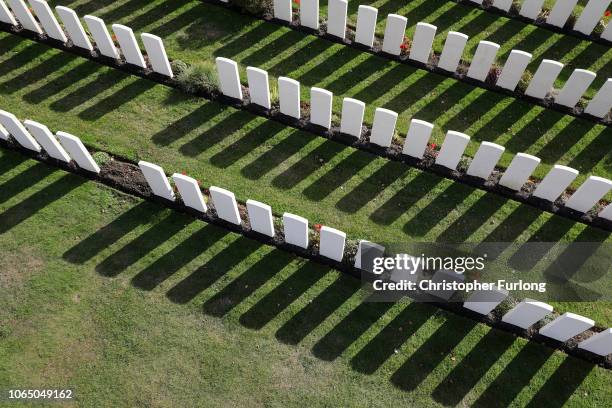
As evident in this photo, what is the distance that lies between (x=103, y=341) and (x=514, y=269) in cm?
613

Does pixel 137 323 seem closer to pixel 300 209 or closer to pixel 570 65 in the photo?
pixel 300 209

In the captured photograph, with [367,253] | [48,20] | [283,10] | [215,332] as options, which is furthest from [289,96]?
[48,20]

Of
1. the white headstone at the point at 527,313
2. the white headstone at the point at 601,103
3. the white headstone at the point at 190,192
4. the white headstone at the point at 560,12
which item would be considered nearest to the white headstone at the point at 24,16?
the white headstone at the point at 190,192

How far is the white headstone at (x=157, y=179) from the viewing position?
6930 mm

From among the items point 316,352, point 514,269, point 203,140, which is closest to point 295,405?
point 316,352

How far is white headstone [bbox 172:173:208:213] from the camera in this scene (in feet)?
22.5

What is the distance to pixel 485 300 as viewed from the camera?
645 cm

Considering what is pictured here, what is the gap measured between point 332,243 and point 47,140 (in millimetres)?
4685

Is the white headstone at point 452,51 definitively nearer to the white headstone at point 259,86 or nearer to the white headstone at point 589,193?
the white headstone at point 589,193

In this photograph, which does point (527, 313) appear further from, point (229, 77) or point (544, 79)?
point (229, 77)

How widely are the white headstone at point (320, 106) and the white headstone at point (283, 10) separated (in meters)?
2.45

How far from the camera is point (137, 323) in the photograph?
687 cm

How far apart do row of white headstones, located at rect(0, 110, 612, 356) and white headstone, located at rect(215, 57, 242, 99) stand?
210 cm

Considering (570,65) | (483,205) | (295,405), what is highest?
(570,65)
